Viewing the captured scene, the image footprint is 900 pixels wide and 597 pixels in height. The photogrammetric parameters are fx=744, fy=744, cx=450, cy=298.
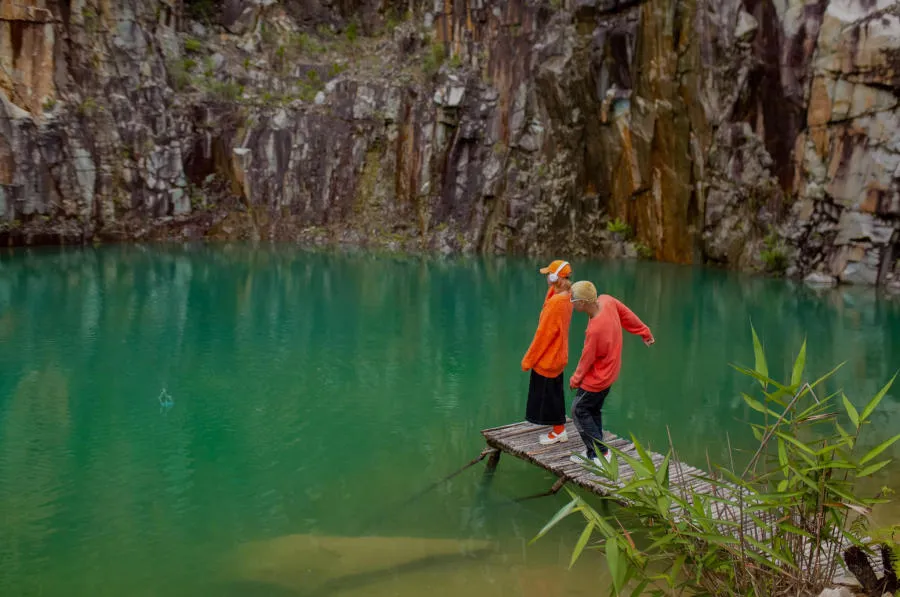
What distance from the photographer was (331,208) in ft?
156

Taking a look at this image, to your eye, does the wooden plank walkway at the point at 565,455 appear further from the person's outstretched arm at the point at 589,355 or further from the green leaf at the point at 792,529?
the green leaf at the point at 792,529

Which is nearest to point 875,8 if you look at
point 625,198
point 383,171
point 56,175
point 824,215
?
point 824,215

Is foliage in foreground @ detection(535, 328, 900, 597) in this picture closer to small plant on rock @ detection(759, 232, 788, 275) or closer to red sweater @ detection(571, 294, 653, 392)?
red sweater @ detection(571, 294, 653, 392)

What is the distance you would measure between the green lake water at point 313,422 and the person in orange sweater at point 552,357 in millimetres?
830

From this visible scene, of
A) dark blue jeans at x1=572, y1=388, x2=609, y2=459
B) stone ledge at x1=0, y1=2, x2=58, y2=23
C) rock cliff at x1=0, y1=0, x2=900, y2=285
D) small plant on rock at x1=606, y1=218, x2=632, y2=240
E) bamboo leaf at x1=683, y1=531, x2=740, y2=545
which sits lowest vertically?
dark blue jeans at x1=572, y1=388, x2=609, y2=459

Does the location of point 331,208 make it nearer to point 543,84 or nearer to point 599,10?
point 543,84

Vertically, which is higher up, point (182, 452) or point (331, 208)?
point (331, 208)

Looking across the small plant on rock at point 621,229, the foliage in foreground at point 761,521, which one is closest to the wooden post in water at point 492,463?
the foliage in foreground at point 761,521

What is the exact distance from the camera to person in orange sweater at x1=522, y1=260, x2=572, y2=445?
306 inches

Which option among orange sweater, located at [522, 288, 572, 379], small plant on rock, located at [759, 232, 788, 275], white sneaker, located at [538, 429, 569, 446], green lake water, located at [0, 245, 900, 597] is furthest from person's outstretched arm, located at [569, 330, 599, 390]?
small plant on rock, located at [759, 232, 788, 275]

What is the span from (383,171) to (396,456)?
130 feet

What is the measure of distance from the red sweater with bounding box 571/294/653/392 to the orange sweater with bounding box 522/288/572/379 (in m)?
0.77

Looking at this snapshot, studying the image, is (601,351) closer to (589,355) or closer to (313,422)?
(589,355)

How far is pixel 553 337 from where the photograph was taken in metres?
7.81
